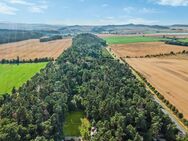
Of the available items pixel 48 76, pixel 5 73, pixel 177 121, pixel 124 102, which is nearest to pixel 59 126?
pixel 124 102

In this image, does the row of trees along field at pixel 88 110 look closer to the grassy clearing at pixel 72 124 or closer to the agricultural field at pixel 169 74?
the grassy clearing at pixel 72 124

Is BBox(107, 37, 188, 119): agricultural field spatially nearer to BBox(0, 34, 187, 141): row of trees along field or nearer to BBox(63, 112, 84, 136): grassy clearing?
BBox(0, 34, 187, 141): row of trees along field

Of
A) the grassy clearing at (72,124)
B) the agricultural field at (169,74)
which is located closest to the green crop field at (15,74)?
the grassy clearing at (72,124)

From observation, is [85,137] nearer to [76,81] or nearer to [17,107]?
[17,107]

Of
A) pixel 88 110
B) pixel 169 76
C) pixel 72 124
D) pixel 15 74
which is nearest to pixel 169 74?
pixel 169 76

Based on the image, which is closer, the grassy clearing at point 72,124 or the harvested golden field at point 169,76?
the grassy clearing at point 72,124

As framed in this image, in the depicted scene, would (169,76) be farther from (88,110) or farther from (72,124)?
(72,124)

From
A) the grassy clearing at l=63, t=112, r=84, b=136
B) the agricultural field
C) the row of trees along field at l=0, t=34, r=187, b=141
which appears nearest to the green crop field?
the row of trees along field at l=0, t=34, r=187, b=141
